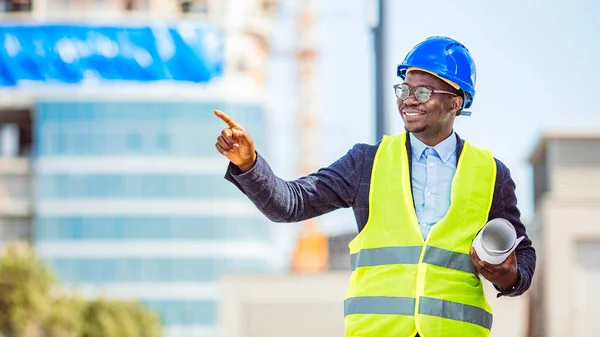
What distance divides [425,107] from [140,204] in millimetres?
77424

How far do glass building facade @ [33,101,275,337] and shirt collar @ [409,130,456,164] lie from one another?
248 ft

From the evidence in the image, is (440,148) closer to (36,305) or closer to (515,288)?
(515,288)

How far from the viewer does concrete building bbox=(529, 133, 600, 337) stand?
1140cm

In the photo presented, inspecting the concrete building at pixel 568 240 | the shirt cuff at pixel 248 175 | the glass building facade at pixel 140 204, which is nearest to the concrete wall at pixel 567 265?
the concrete building at pixel 568 240

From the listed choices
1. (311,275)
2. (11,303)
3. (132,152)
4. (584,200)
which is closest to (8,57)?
(311,275)

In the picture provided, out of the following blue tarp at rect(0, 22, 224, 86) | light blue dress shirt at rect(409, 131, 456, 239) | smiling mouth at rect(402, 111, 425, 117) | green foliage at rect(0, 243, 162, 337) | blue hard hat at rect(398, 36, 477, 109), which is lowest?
green foliage at rect(0, 243, 162, 337)

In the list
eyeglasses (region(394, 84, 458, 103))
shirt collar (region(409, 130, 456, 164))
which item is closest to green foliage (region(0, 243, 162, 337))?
shirt collar (region(409, 130, 456, 164))

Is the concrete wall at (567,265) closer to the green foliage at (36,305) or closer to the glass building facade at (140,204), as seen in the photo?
the green foliage at (36,305)

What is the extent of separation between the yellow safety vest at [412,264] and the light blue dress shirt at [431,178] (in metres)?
0.04

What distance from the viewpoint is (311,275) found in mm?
17422

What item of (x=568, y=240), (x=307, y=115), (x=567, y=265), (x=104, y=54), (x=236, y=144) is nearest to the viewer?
(x=236, y=144)

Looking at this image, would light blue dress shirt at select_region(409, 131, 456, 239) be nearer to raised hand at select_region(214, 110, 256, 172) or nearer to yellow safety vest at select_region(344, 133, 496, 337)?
yellow safety vest at select_region(344, 133, 496, 337)

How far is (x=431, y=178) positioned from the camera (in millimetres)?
4363

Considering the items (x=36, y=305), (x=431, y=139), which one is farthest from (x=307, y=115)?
(x=431, y=139)
